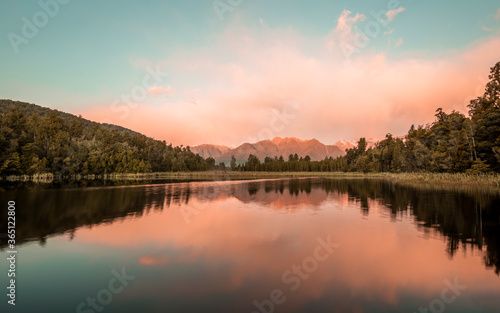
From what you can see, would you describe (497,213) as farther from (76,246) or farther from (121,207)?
(121,207)

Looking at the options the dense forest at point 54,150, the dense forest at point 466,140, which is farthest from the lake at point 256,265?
the dense forest at point 54,150

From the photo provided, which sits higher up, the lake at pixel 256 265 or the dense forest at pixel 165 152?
the dense forest at pixel 165 152

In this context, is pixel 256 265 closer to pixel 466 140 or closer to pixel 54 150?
pixel 466 140

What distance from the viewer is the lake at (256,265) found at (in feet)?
24.8

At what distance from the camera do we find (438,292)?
8.16 metres

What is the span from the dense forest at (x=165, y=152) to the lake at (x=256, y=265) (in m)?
45.3

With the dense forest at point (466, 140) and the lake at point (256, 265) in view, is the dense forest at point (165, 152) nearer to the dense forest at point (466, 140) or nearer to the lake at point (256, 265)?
the dense forest at point (466, 140)

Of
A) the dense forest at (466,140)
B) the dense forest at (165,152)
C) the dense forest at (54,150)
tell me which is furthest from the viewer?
the dense forest at (54,150)

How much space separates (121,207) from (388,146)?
13385 centimetres

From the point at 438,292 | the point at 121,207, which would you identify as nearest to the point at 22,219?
the point at 121,207

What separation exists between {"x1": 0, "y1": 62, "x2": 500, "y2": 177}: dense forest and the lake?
45339 millimetres

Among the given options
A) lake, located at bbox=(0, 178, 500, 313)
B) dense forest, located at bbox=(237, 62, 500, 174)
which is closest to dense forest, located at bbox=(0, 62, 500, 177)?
dense forest, located at bbox=(237, 62, 500, 174)

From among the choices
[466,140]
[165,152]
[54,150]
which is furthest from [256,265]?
[165,152]

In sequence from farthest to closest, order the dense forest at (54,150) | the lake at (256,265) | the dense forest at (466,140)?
1. the dense forest at (54,150)
2. the dense forest at (466,140)
3. the lake at (256,265)
